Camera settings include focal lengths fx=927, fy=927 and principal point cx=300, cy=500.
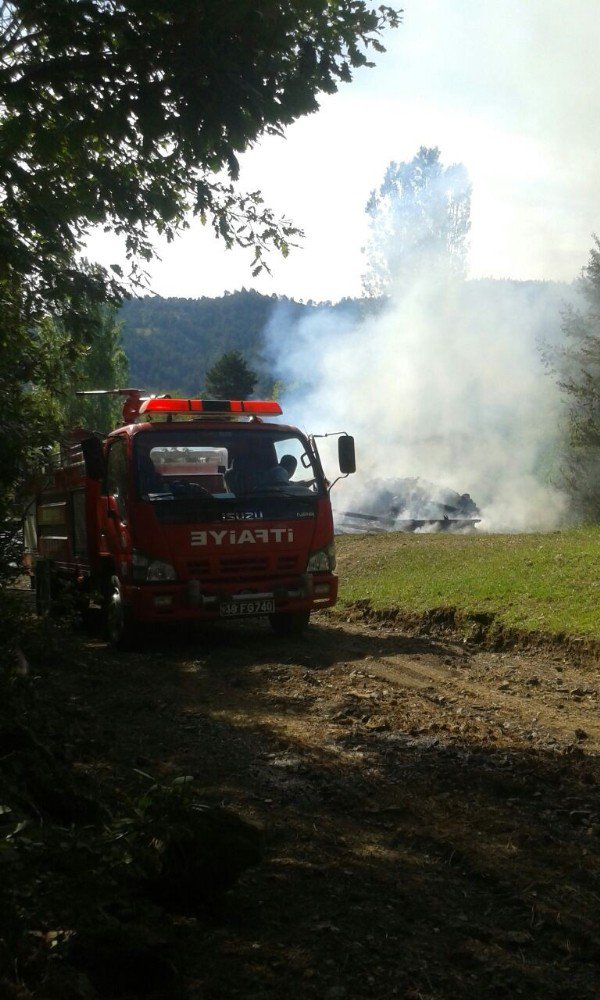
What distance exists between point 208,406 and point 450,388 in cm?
3231

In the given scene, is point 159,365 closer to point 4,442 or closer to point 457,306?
point 457,306

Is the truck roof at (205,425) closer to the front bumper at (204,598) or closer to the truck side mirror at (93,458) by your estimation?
the truck side mirror at (93,458)

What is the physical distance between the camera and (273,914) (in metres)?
3.54

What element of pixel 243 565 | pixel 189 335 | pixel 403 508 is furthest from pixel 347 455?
pixel 189 335

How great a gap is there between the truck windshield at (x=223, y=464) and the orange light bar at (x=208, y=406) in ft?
1.47

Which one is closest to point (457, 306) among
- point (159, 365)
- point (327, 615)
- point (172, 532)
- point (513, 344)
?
point (513, 344)

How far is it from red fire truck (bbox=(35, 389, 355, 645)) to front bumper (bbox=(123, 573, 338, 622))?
1 cm

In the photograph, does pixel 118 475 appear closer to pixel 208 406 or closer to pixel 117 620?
pixel 208 406

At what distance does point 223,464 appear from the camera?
1035 cm

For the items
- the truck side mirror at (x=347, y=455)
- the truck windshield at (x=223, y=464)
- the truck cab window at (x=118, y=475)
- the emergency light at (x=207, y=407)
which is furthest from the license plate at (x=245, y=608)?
the emergency light at (x=207, y=407)

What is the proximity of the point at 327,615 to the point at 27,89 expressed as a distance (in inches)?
341

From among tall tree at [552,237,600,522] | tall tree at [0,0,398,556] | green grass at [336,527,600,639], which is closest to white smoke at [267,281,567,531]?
tall tree at [552,237,600,522]

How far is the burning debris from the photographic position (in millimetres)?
28172

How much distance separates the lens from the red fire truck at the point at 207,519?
9.70 m
